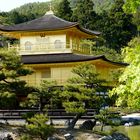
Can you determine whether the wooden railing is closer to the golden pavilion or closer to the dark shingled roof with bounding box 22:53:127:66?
the golden pavilion

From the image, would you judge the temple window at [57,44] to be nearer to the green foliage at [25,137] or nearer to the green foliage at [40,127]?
the green foliage at [40,127]

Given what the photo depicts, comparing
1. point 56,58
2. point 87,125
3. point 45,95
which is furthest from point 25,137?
point 56,58

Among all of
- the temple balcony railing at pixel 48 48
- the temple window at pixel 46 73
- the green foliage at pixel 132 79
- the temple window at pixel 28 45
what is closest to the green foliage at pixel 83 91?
the temple window at pixel 46 73

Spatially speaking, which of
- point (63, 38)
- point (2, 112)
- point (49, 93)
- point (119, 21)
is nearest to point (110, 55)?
point (119, 21)

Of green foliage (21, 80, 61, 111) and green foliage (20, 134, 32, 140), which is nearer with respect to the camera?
green foliage (20, 134, 32, 140)

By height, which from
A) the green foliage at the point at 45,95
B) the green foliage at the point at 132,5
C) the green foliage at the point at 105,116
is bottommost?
the green foliage at the point at 105,116

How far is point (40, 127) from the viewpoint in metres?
17.9

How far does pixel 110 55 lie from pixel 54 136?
36.7 metres

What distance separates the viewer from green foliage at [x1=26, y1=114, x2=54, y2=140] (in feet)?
58.6

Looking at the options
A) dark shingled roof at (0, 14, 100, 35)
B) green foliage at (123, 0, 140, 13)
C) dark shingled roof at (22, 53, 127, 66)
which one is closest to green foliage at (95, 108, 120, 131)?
dark shingled roof at (22, 53, 127, 66)

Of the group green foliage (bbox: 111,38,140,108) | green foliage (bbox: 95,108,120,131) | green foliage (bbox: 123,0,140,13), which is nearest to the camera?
green foliage (bbox: 111,38,140,108)

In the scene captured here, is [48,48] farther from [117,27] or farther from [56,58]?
[117,27]

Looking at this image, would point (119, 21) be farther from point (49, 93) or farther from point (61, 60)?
point (49, 93)

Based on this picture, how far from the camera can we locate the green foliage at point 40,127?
17.9 metres
